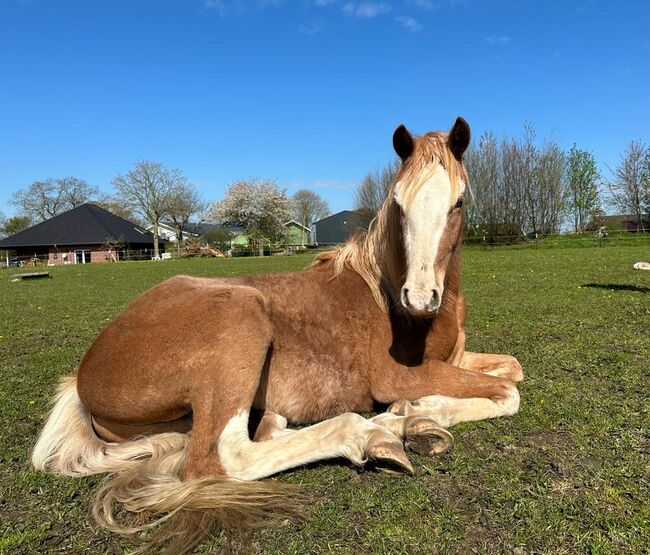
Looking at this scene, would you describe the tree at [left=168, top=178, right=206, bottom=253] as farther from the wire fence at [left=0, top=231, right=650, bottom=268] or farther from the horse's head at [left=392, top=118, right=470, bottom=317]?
the horse's head at [left=392, top=118, right=470, bottom=317]

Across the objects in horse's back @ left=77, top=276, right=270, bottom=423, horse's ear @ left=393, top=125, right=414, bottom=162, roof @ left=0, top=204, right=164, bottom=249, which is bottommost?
A: horse's back @ left=77, top=276, right=270, bottom=423

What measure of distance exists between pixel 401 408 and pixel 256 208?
81.2 meters

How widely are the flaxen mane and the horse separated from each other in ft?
0.05

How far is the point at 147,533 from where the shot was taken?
8.29ft

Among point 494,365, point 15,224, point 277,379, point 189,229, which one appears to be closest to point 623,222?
point 494,365

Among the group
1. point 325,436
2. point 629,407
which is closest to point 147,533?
point 325,436

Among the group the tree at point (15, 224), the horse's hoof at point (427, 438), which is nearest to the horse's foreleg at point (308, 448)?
the horse's hoof at point (427, 438)

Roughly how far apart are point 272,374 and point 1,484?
1.98 meters

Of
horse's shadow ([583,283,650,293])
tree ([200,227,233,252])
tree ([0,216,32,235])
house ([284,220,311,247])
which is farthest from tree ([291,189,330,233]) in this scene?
horse's shadow ([583,283,650,293])

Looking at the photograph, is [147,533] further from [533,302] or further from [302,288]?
[533,302]

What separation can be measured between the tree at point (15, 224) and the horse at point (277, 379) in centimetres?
9719

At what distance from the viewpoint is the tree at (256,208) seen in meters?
81.4

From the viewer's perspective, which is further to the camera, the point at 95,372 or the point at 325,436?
the point at 95,372

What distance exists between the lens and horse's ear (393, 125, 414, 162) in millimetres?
3793
